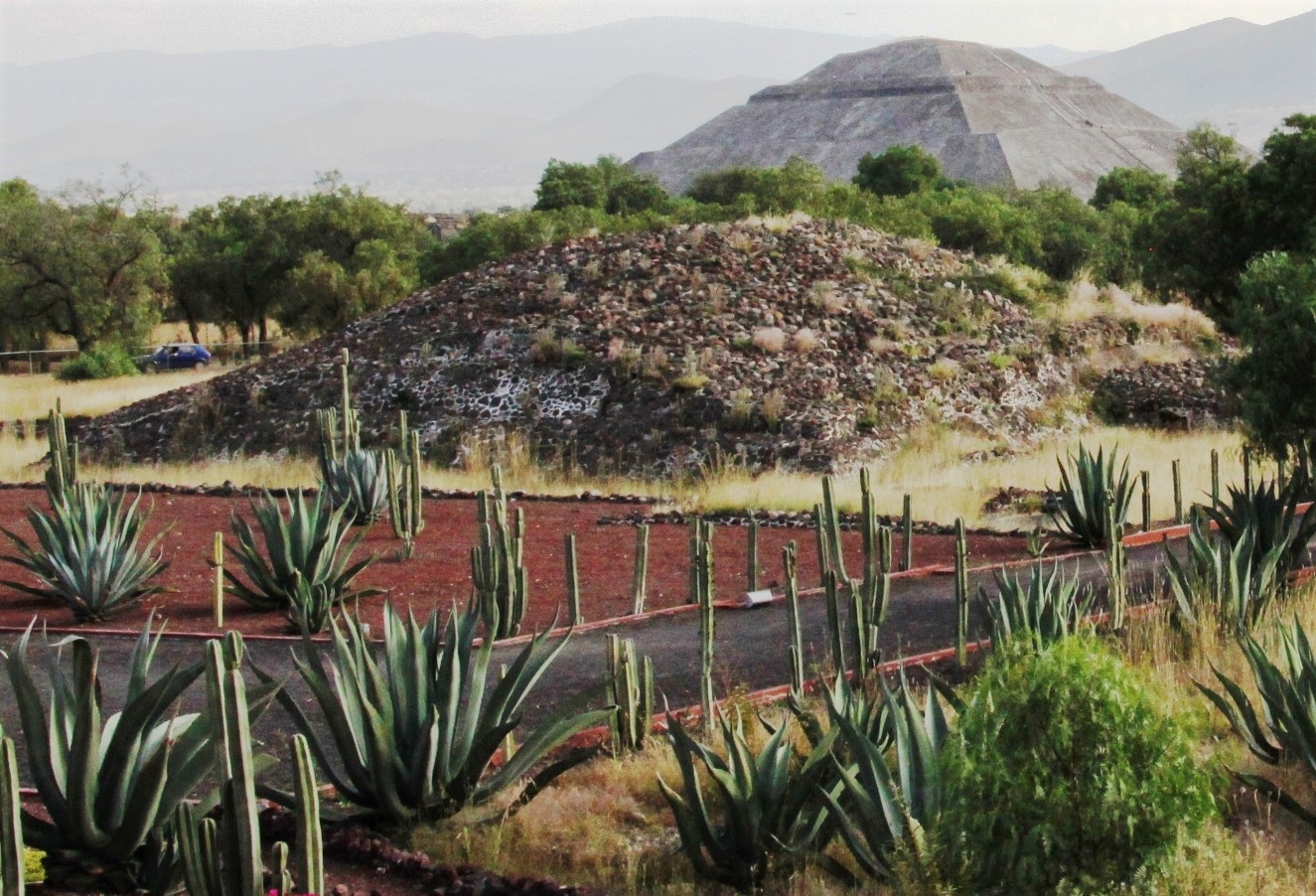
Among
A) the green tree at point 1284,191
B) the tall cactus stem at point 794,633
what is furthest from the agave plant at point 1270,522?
the green tree at point 1284,191

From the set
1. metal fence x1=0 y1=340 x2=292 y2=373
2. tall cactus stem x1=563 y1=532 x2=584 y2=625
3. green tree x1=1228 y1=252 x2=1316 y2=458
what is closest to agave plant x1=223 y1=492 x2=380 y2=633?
tall cactus stem x1=563 y1=532 x2=584 y2=625

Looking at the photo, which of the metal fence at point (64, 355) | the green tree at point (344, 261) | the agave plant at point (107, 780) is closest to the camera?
the agave plant at point (107, 780)

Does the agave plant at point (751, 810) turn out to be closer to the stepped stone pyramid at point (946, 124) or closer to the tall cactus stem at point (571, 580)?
the tall cactus stem at point (571, 580)

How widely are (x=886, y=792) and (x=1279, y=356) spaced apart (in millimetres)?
6935

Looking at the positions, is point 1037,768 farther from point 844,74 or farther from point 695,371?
point 844,74

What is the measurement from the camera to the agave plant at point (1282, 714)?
665 centimetres

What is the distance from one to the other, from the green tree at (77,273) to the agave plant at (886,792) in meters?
39.6

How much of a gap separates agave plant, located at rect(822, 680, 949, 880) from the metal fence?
35.1 m

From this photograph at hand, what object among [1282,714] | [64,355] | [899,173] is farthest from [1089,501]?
[899,173]

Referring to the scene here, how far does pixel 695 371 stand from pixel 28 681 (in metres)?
18.1

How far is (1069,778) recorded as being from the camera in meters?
5.14

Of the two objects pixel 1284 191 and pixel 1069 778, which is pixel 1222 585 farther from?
pixel 1284 191

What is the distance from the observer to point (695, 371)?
23562 millimetres

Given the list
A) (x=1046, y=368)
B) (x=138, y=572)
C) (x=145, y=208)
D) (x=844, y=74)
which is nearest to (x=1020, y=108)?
(x=844, y=74)
